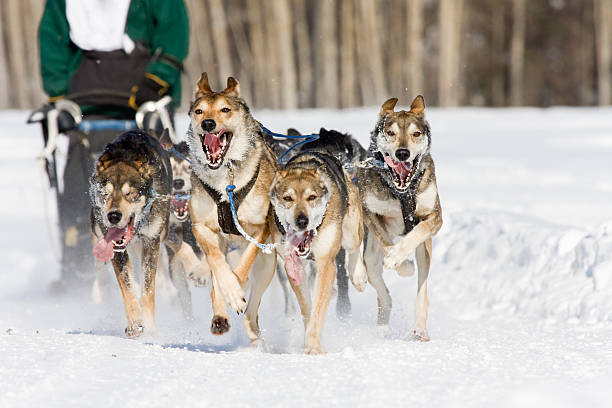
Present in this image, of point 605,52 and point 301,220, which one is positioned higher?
point 605,52

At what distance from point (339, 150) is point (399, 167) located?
2.26 ft

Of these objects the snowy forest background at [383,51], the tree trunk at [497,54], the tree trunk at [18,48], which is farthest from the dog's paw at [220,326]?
the tree trunk at [497,54]

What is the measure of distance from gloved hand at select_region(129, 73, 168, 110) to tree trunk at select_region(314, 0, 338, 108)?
23.6 m

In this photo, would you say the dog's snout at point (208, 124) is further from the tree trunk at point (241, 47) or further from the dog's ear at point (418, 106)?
the tree trunk at point (241, 47)

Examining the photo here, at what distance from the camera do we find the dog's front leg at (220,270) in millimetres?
4500

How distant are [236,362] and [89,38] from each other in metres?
3.46

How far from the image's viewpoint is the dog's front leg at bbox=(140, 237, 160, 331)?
5242 mm

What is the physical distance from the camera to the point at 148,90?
6.58m

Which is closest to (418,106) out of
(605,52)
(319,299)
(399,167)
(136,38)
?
(399,167)

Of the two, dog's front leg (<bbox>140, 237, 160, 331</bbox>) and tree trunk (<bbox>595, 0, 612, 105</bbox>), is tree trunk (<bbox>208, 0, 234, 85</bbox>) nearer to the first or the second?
tree trunk (<bbox>595, 0, 612, 105</bbox>)

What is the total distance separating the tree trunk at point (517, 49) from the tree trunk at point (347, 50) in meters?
10.0

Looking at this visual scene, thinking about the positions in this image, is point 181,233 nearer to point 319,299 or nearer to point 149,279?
point 149,279

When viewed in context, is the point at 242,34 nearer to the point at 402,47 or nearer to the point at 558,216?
the point at 402,47

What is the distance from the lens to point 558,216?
9.52 meters
